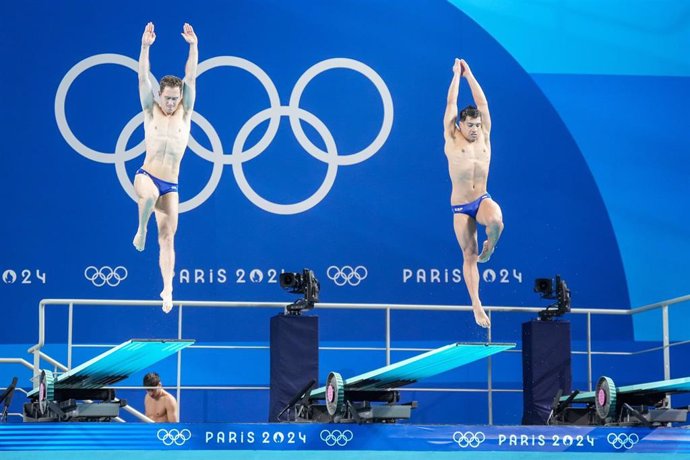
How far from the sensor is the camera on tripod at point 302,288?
11398mm

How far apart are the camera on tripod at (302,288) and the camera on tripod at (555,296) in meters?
1.98

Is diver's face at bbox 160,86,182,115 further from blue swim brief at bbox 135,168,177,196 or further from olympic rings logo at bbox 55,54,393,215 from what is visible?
olympic rings logo at bbox 55,54,393,215

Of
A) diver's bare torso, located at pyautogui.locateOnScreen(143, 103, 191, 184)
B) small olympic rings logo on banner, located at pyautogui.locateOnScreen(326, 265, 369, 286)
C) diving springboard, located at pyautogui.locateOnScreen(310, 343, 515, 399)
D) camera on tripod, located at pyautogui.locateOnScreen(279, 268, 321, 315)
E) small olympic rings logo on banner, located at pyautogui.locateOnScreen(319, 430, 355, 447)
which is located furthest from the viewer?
small olympic rings logo on banner, located at pyautogui.locateOnScreen(326, 265, 369, 286)

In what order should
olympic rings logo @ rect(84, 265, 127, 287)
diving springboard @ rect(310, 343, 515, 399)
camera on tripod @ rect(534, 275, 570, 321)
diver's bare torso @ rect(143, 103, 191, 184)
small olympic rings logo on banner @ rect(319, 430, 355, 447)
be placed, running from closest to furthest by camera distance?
small olympic rings logo on banner @ rect(319, 430, 355, 447) < diving springboard @ rect(310, 343, 515, 399) < diver's bare torso @ rect(143, 103, 191, 184) < camera on tripod @ rect(534, 275, 570, 321) < olympic rings logo @ rect(84, 265, 127, 287)

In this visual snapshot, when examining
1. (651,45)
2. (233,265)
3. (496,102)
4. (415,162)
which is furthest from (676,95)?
(233,265)

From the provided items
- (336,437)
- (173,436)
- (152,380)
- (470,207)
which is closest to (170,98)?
(152,380)

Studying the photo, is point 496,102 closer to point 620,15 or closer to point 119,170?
point 620,15

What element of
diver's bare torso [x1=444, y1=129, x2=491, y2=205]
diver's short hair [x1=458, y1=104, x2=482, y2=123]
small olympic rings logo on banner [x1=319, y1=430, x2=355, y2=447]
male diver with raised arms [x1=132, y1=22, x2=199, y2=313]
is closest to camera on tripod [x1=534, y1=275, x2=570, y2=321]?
diver's bare torso [x1=444, y1=129, x2=491, y2=205]

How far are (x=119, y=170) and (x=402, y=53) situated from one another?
2861 mm

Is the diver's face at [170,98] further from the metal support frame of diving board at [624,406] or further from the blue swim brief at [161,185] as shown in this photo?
the metal support frame of diving board at [624,406]

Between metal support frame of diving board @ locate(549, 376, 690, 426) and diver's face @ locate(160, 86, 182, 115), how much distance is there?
3823 millimetres

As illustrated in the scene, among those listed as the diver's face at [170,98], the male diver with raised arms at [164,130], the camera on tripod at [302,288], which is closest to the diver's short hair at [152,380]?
the male diver with raised arms at [164,130]

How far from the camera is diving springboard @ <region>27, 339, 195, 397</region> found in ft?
33.2

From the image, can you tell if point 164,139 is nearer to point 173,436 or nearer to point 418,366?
point 173,436
